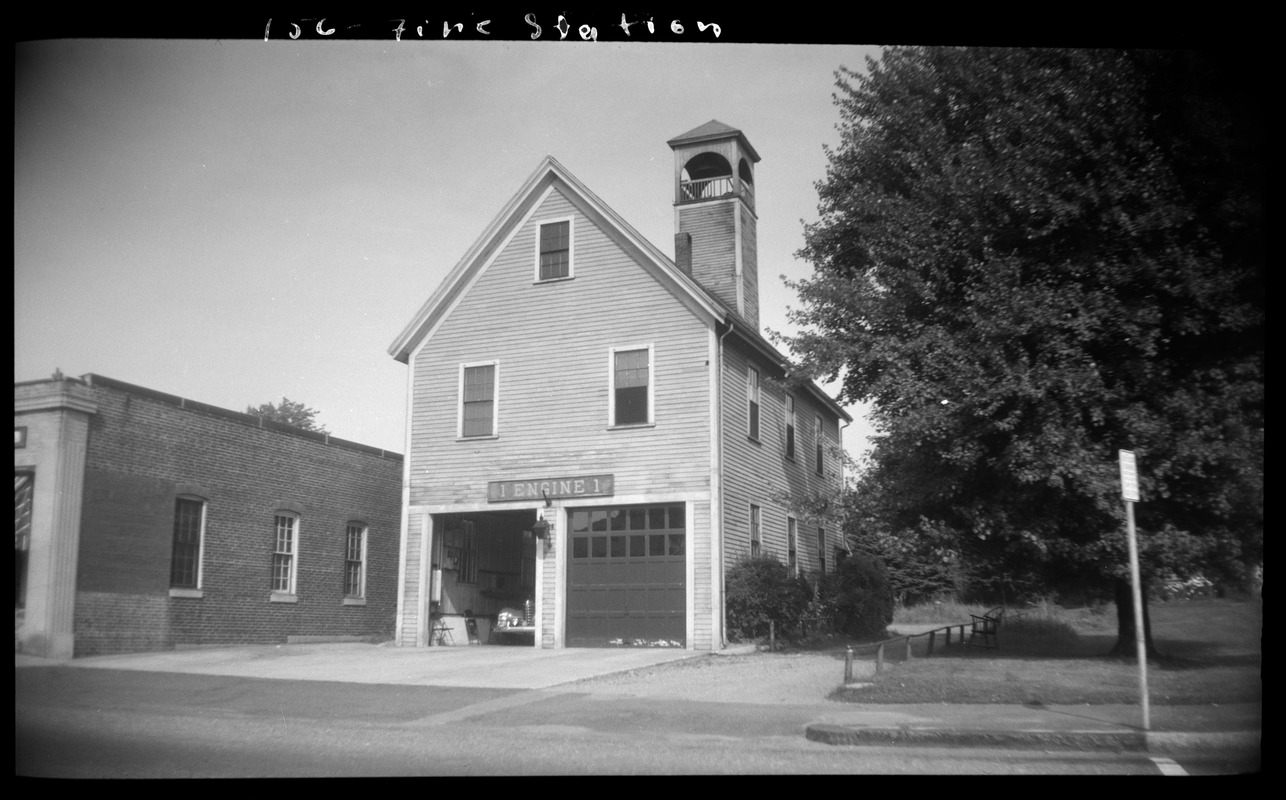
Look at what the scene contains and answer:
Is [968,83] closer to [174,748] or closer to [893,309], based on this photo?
[893,309]

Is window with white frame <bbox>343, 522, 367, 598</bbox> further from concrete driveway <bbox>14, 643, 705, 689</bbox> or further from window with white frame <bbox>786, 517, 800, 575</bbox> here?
window with white frame <bbox>786, 517, 800, 575</bbox>

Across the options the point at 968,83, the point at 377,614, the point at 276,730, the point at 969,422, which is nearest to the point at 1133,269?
the point at 969,422

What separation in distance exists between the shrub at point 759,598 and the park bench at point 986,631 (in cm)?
328

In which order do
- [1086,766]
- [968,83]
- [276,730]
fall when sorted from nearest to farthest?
[1086,766] < [276,730] < [968,83]

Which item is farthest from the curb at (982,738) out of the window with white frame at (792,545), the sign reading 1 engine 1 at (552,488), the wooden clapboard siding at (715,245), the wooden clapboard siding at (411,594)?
the wooden clapboard siding at (715,245)

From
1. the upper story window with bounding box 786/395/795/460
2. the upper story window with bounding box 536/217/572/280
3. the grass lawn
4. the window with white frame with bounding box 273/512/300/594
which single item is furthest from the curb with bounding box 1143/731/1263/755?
the window with white frame with bounding box 273/512/300/594

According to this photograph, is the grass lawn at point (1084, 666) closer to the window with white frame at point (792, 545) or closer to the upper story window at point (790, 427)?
the window with white frame at point (792, 545)

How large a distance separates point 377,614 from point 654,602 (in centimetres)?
803

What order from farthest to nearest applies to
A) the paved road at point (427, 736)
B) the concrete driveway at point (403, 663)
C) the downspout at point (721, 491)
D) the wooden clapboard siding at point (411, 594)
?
the wooden clapboard siding at point (411, 594), the downspout at point (721, 491), the concrete driveway at point (403, 663), the paved road at point (427, 736)

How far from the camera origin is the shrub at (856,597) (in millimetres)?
24047

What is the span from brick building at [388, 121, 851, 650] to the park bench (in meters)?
3.54

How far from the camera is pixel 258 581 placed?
2083cm

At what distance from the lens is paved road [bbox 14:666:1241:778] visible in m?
8.27

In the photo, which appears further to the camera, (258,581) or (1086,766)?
(258,581)
